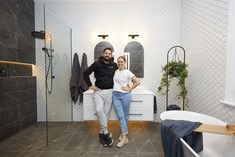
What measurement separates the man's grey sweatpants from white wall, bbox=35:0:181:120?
1.04 meters

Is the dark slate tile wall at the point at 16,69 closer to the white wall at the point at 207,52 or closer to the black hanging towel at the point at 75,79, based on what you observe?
the black hanging towel at the point at 75,79

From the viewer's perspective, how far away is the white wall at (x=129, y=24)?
3.40m

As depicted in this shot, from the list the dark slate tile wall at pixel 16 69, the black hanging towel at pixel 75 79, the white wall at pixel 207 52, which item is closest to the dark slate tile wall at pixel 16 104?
the dark slate tile wall at pixel 16 69

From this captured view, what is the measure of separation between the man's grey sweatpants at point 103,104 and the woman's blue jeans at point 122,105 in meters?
0.11

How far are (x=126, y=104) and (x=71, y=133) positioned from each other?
1.16 metres

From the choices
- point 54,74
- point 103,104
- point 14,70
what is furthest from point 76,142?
point 14,70

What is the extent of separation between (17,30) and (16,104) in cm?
128

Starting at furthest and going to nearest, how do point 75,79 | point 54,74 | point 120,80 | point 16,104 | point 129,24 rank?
point 129,24 < point 75,79 < point 16,104 < point 54,74 < point 120,80

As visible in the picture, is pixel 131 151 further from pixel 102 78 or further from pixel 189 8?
pixel 189 8

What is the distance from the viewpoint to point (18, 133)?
2.94m

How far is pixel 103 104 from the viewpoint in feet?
8.86

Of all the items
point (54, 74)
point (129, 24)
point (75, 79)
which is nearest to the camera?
point (54, 74)

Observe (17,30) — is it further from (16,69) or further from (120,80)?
(120,80)

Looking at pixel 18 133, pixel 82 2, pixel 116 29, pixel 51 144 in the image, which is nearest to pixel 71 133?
pixel 51 144
